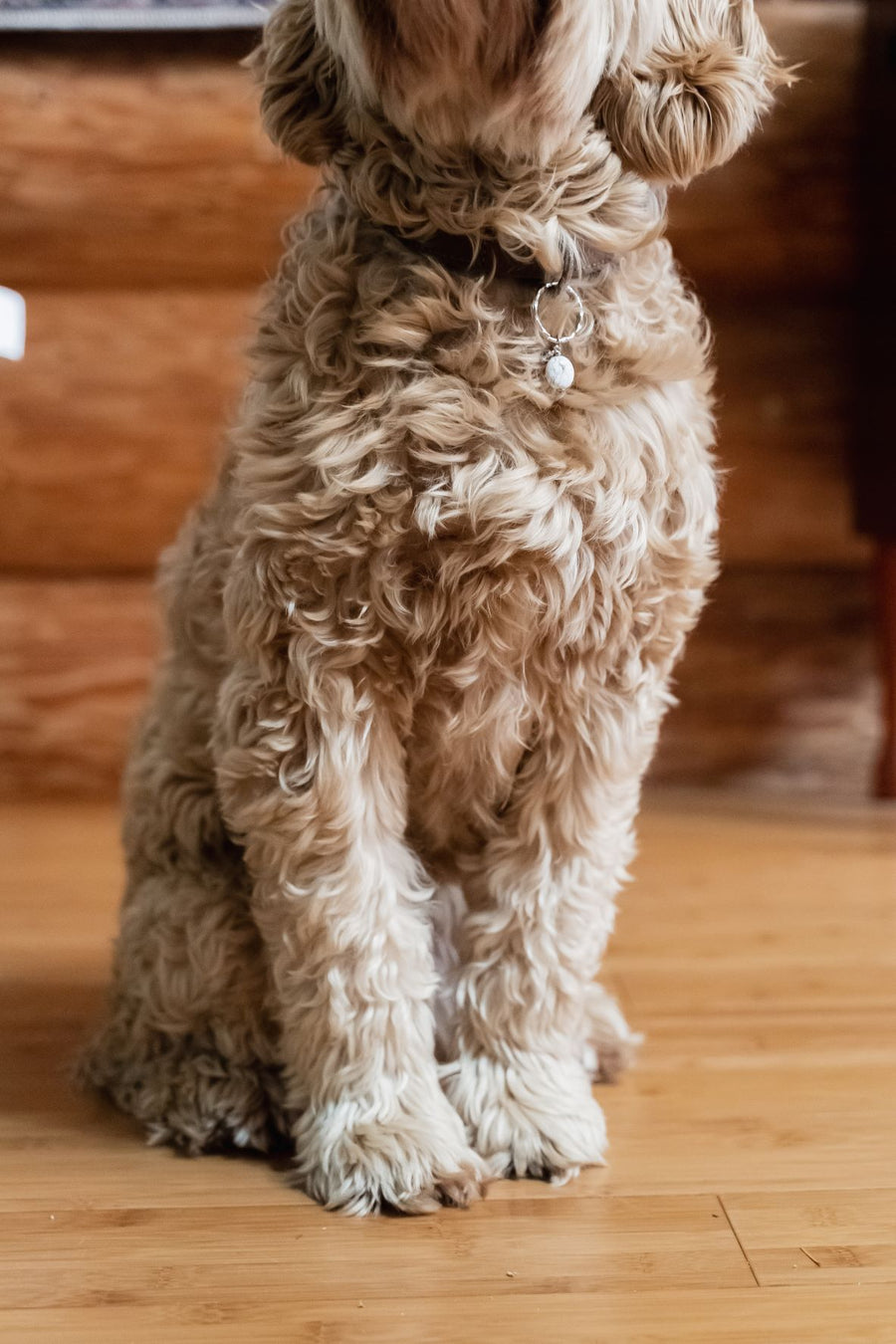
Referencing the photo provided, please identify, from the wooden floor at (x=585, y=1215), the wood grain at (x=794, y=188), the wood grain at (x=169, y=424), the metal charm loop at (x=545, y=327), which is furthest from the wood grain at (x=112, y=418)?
the metal charm loop at (x=545, y=327)

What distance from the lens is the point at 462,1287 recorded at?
45.5 inches

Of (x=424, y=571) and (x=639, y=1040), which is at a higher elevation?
(x=424, y=571)

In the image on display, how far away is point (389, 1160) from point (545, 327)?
27.9 inches

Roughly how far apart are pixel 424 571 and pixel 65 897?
1.13m

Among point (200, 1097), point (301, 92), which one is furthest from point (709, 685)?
point (301, 92)

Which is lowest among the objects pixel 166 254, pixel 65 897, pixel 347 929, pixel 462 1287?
pixel 65 897

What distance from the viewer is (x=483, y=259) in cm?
124

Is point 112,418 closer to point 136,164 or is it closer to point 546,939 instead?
point 136,164

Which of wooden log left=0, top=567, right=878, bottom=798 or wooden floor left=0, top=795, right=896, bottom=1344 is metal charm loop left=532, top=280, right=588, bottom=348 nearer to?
wooden floor left=0, top=795, right=896, bottom=1344

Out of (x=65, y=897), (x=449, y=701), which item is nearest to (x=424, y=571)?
(x=449, y=701)

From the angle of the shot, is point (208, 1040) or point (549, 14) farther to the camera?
point (208, 1040)

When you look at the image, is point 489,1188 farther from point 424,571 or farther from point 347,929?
point 424,571

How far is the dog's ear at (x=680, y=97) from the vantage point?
4.01 ft

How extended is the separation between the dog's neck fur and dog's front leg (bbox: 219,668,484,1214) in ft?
1.25
